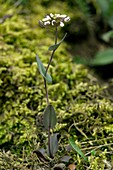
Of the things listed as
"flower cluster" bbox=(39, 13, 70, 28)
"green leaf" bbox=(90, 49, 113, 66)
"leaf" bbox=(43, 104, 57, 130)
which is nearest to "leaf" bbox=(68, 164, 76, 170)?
"leaf" bbox=(43, 104, 57, 130)

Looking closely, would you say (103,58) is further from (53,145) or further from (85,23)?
(53,145)

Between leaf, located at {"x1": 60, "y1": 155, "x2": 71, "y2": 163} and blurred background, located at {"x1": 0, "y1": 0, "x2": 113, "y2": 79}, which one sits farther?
blurred background, located at {"x1": 0, "y1": 0, "x2": 113, "y2": 79}

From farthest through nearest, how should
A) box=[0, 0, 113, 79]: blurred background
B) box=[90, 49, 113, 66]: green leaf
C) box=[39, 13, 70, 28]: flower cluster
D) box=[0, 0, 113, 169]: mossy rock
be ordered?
box=[0, 0, 113, 79]: blurred background
box=[90, 49, 113, 66]: green leaf
box=[0, 0, 113, 169]: mossy rock
box=[39, 13, 70, 28]: flower cluster

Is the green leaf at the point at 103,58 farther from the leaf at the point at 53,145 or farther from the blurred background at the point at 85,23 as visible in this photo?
the leaf at the point at 53,145

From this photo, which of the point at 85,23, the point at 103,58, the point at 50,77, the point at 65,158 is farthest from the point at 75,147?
the point at 85,23

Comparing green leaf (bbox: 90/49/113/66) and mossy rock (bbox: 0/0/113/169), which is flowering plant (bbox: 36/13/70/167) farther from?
green leaf (bbox: 90/49/113/66)

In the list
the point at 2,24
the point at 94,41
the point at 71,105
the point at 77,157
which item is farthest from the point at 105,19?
the point at 77,157

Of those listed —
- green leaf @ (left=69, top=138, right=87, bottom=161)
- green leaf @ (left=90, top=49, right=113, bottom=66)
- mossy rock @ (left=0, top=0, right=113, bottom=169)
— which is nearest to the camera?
green leaf @ (left=69, top=138, right=87, bottom=161)

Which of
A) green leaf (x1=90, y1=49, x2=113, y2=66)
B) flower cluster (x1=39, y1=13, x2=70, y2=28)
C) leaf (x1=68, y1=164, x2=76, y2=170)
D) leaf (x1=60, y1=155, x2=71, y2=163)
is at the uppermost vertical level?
flower cluster (x1=39, y1=13, x2=70, y2=28)
